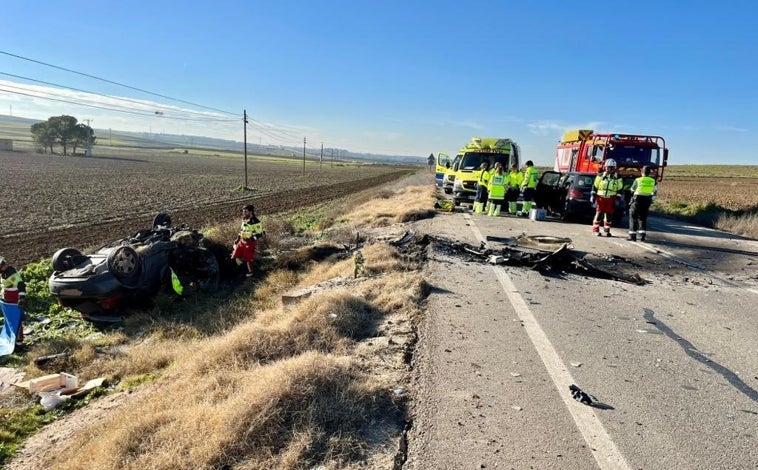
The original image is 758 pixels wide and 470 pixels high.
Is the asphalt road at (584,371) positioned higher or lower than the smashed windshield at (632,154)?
lower

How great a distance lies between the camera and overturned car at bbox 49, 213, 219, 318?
7.75 meters

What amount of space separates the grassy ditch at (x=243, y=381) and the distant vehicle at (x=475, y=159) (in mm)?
10518

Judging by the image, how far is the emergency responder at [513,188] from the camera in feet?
52.4

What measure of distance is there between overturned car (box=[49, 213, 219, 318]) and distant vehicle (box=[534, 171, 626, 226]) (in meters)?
10.3

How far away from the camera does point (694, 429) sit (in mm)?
3371

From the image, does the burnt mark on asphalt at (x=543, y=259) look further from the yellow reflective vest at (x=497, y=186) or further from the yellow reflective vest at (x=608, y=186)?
the yellow reflective vest at (x=497, y=186)

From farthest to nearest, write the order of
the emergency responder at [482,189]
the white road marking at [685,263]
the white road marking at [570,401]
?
1. the emergency responder at [482,189]
2. the white road marking at [685,263]
3. the white road marking at [570,401]

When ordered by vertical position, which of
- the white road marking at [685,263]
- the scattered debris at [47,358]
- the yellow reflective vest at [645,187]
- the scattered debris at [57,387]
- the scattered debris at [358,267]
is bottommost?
the scattered debris at [47,358]

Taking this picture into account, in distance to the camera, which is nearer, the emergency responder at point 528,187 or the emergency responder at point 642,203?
the emergency responder at point 642,203

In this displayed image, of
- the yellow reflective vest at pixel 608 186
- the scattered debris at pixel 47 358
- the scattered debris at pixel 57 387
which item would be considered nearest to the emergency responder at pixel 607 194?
the yellow reflective vest at pixel 608 186

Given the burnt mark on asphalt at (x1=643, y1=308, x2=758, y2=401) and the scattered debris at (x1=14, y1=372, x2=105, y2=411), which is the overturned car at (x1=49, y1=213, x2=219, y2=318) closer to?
the scattered debris at (x1=14, y1=372, x2=105, y2=411)

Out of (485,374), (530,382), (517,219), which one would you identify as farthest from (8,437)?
(517,219)

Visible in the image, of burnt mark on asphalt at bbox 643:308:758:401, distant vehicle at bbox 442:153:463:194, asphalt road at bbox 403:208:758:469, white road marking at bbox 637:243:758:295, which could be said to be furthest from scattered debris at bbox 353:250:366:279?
distant vehicle at bbox 442:153:463:194

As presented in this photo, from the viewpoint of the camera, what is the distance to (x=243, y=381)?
150 inches
